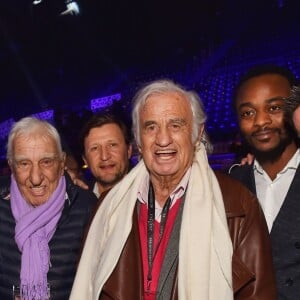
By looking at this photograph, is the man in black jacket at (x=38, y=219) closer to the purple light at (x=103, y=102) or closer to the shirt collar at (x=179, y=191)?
the shirt collar at (x=179, y=191)

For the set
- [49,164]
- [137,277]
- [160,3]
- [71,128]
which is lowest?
[137,277]

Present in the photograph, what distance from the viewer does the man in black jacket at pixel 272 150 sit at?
177 centimetres

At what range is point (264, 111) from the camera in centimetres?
201

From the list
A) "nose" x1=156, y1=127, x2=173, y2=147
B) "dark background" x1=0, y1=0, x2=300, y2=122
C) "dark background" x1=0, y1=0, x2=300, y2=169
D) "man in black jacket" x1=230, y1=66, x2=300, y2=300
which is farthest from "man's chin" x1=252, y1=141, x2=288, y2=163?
"dark background" x1=0, y1=0, x2=300, y2=122

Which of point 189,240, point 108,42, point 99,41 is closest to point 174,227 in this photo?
point 189,240

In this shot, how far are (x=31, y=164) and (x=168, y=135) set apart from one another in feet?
2.44

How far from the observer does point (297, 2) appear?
15875mm

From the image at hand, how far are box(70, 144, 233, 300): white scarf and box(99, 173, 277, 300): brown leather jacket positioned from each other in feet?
0.10

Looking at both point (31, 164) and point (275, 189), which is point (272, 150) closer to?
point (275, 189)

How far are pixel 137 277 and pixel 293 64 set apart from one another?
11744 mm

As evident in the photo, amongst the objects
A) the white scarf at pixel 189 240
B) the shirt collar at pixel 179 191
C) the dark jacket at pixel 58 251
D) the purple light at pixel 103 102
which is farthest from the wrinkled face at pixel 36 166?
the purple light at pixel 103 102

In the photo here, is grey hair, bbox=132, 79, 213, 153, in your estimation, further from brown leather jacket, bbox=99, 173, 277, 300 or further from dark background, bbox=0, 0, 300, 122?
dark background, bbox=0, 0, 300, 122

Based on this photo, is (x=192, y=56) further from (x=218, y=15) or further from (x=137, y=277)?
(x=137, y=277)

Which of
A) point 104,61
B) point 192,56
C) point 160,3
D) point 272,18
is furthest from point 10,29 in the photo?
point 272,18
